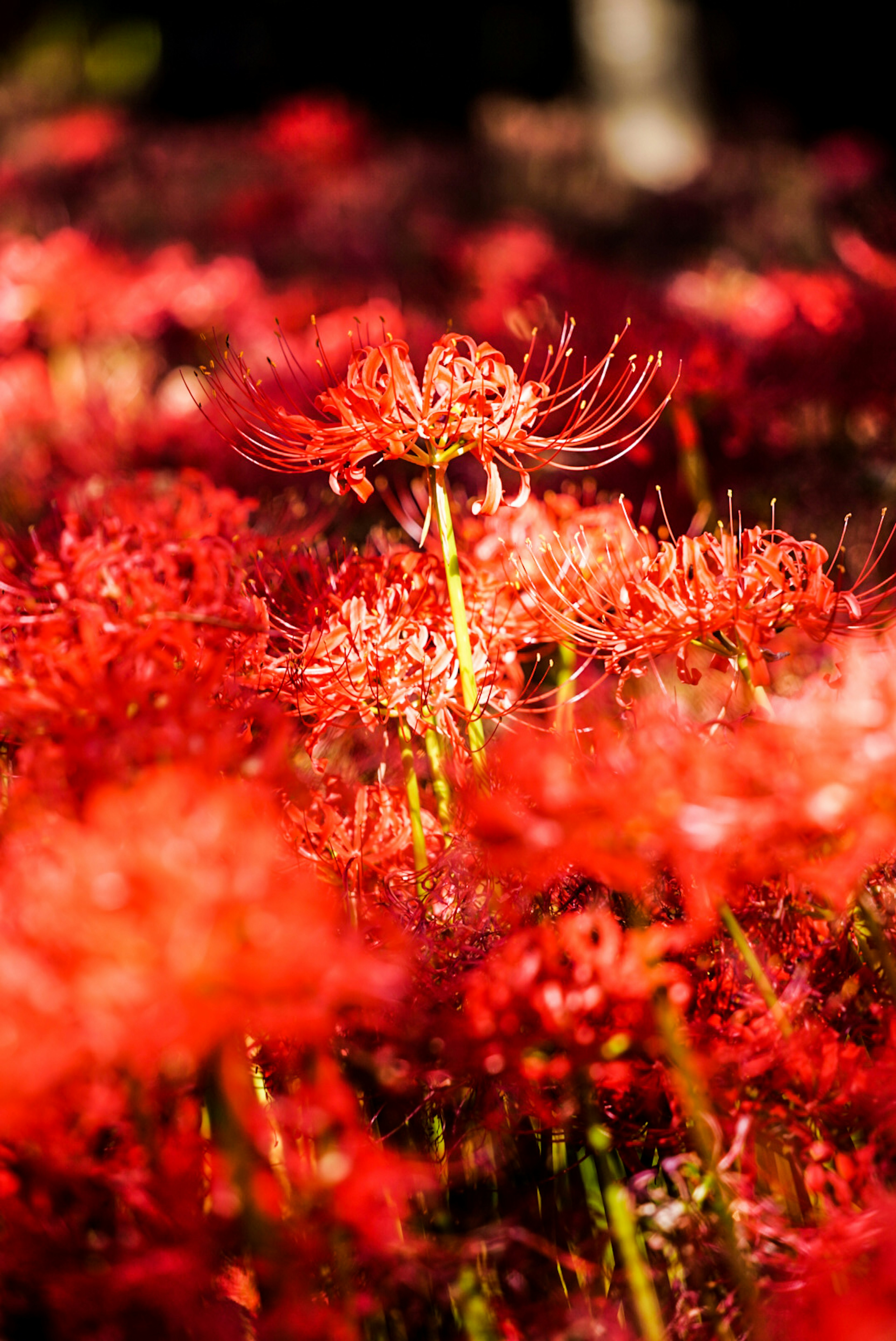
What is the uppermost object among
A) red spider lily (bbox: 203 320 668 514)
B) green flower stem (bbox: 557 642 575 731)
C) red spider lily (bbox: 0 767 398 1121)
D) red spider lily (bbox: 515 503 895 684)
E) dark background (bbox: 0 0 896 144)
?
dark background (bbox: 0 0 896 144)

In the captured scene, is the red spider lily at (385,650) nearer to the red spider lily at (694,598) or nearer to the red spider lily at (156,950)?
the red spider lily at (694,598)

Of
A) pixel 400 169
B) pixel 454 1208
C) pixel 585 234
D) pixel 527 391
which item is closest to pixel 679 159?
pixel 585 234

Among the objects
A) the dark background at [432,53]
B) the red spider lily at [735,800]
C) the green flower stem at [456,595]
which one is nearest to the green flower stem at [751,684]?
the red spider lily at [735,800]

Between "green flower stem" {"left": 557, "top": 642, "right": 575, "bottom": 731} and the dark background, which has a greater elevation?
the dark background

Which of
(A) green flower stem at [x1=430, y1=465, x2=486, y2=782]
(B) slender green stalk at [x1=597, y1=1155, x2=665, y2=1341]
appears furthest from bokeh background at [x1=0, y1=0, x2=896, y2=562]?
(B) slender green stalk at [x1=597, y1=1155, x2=665, y2=1341]

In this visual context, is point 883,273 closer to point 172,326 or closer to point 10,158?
point 172,326

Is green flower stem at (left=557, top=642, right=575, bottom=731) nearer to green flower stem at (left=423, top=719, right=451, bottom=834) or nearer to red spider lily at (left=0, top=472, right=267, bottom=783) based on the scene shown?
green flower stem at (left=423, top=719, right=451, bottom=834)

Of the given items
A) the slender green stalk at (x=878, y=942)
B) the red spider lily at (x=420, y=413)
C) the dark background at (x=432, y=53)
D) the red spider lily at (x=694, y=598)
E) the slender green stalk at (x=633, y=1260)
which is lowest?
the slender green stalk at (x=633, y=1260)
